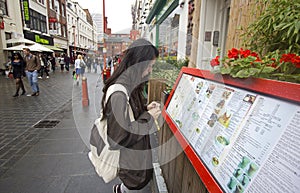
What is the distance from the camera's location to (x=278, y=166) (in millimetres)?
625

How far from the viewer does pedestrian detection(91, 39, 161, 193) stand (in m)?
1.28

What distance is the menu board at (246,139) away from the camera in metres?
0.61

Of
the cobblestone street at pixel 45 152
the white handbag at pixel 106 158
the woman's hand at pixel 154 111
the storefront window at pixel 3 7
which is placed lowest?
the cobblestone street at pixel 45 152

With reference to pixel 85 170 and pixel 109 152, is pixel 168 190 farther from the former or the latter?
pixel 85 170

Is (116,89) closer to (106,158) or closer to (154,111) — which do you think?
(154,111)

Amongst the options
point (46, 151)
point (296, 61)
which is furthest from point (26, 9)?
point (296, 61)

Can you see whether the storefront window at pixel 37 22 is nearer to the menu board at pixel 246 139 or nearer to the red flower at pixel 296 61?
the menu board at pixel 246 139

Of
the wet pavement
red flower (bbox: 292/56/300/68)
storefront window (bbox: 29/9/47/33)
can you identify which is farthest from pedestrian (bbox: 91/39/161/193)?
storefront window (bbox: 29/9/47/33)

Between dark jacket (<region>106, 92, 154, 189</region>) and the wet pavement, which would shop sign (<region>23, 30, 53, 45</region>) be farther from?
dark jacket (<region>106, 92, 154, 189</region>)

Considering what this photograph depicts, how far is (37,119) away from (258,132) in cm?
532

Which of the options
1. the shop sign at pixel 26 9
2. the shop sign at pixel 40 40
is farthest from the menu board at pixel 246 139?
the shop sign at pixel 40 40

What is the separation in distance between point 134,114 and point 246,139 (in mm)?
861

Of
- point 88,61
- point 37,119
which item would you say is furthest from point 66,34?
point 37,119

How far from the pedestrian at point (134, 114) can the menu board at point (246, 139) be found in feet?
1.42
